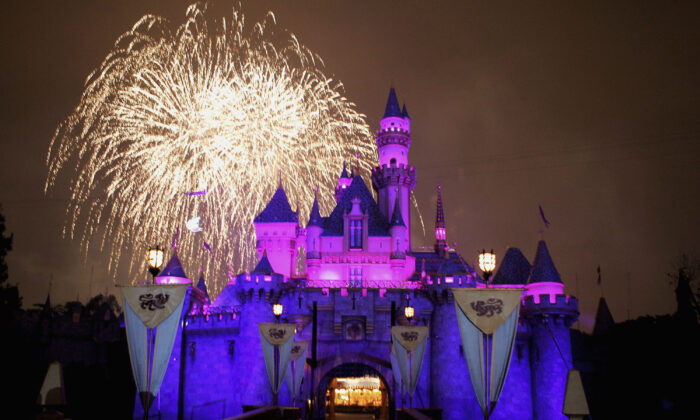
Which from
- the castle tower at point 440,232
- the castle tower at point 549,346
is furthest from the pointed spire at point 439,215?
the castle tower at point 549,346

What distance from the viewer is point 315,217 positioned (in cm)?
5916

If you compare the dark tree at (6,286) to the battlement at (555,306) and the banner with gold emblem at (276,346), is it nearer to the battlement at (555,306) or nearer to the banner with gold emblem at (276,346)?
the banner with gold emblem at (276,346)

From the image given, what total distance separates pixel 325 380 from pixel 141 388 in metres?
26.6

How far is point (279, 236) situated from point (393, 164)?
12978 mm

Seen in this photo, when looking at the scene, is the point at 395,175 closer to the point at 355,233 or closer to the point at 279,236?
the point at 355,233

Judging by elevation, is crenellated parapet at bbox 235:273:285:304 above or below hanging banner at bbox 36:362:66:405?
above

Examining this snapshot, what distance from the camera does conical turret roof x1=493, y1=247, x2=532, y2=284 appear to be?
184ft

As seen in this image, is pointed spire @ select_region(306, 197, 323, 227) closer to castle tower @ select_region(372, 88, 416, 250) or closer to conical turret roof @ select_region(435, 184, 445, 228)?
castle tower @ select_region(372, 88, 416, 250)

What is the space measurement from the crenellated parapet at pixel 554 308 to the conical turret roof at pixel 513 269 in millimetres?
8727

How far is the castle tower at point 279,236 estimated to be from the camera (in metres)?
60.7

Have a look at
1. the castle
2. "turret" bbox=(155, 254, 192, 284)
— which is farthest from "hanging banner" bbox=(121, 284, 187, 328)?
"turret" bbox=(155, 254, 192, 284)

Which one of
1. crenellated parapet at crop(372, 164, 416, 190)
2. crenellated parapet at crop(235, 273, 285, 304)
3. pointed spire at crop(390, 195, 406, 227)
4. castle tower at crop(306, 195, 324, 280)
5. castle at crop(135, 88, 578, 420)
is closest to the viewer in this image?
castle at crop(135, 88, 578, 420)

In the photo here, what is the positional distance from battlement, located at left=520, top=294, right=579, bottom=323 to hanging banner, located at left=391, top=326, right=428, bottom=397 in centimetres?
1348

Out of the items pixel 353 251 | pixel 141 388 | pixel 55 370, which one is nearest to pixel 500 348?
pixel 141 388
